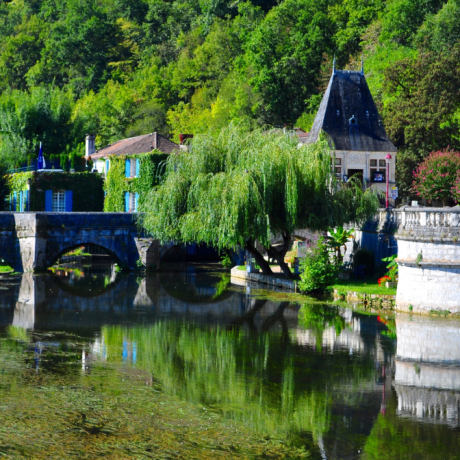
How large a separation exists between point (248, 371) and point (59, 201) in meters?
33.8

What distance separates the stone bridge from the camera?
40.7 metres

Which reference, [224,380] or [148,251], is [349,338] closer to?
[224,380]

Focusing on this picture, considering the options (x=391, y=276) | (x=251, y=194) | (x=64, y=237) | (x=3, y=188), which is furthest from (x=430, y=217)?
(x=3, y=188)

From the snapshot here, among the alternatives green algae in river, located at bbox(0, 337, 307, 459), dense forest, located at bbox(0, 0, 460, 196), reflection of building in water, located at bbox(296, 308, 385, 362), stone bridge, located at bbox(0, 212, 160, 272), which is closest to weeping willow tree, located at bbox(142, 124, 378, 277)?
stone bridge, located at bbox(0, 212, 160, 272)

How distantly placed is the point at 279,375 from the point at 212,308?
1059 cm

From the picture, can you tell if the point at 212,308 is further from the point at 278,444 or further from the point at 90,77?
the point at 90,77

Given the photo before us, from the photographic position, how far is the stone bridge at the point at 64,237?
40688 millimetres

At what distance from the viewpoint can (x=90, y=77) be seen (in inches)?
3607

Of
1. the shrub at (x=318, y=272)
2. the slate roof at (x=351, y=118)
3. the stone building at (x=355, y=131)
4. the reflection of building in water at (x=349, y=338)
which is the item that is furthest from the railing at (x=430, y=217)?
the slate roof at (x=351, y=118)

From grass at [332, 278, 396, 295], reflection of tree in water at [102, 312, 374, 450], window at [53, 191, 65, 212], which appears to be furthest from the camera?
window at [53, 191, 65, 212]

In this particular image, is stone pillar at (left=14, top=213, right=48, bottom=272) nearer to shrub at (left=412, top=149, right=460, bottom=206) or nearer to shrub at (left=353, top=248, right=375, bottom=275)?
shrub at (left=353, top=248, right=375, bottom=275)

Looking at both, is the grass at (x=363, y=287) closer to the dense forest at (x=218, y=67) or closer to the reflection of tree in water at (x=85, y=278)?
the reflection of tree in water at (x=85, y=278)

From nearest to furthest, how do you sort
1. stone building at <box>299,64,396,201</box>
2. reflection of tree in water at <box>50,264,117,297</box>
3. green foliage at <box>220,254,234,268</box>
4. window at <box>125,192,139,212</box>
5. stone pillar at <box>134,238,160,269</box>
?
reflection of tree in water at <box>50,264,117,297</box> → stone pillar at <box>134,238,160,269</box> → stone building at <box>299,64,396,201</box> → green foliage at <box>220,254,234,268</box> → window at <box>125,192,139,212</box>

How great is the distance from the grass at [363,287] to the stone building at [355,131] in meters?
10.1
